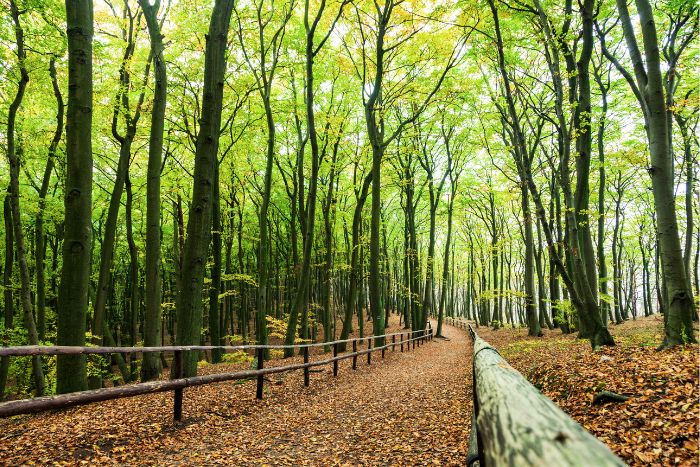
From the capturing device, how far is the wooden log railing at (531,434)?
3.08 feet

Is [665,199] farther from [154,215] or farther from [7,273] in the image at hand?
[7,273]

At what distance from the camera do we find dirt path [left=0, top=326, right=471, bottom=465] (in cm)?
458

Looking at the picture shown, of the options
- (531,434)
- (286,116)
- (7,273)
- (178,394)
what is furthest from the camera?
(286,116)

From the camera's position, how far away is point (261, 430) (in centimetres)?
593

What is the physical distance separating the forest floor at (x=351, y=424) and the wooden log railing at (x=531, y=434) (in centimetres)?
231

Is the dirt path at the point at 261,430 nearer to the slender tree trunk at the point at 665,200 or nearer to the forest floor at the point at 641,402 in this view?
the forest floor at the point at 641,402

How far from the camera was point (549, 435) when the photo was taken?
1.08 meters

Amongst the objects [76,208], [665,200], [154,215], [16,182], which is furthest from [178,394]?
[16,182]

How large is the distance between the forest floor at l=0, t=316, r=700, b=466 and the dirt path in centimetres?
2

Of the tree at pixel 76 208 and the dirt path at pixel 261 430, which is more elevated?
the tree at pixel 76 208

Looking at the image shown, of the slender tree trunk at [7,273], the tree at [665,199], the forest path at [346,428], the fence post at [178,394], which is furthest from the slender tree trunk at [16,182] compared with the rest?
the tree at [665,199]

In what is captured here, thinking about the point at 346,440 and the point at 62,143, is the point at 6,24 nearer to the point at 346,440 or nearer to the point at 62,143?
the point at 62,143

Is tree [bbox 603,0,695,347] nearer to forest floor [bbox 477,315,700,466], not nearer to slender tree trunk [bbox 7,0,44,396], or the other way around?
forest floor [bbox 477,315,700,466]

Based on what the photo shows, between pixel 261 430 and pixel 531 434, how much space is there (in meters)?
5.64
